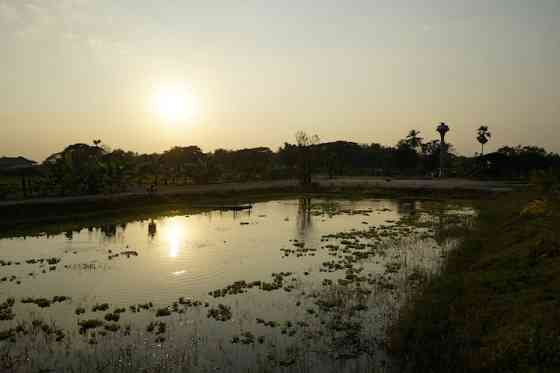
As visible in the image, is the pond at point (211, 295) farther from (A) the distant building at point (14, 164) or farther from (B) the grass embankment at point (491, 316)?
(A) the distant building at point (14, 164)

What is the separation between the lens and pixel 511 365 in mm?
10055

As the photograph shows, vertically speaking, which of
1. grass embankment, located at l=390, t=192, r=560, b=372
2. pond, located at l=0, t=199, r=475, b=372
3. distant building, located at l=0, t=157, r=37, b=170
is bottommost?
pond, located at l=0, t=199, r=475, b=372

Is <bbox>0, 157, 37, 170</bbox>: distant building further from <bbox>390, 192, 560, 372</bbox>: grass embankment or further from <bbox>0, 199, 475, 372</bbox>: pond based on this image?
<bbox>390, 192, 560, 372</bbox>: grass embankment

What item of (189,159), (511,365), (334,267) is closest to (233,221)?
(334,267)

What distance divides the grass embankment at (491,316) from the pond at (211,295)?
1.18m

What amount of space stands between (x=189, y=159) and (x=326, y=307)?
436 feet

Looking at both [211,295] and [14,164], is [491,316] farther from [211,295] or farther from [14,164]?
[14,164]

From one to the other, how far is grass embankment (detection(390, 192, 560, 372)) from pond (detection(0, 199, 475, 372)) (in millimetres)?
1180

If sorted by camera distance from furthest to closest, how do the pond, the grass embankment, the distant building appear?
the distant building → the pond → the grass embankment

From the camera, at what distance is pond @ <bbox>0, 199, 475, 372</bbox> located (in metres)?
12.4

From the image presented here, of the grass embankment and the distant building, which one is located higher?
the distant building

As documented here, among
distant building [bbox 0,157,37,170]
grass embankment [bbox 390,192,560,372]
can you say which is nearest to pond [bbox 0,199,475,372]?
grass embankment [bbox 390,192,560,372]

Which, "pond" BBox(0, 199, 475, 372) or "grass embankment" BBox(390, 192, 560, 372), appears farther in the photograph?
"pond" BBox(0, 199, 475, 372)

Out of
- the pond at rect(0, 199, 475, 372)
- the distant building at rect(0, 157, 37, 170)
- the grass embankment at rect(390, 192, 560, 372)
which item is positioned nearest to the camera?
the grass embankment at rect(390, 192, 560, 372)
